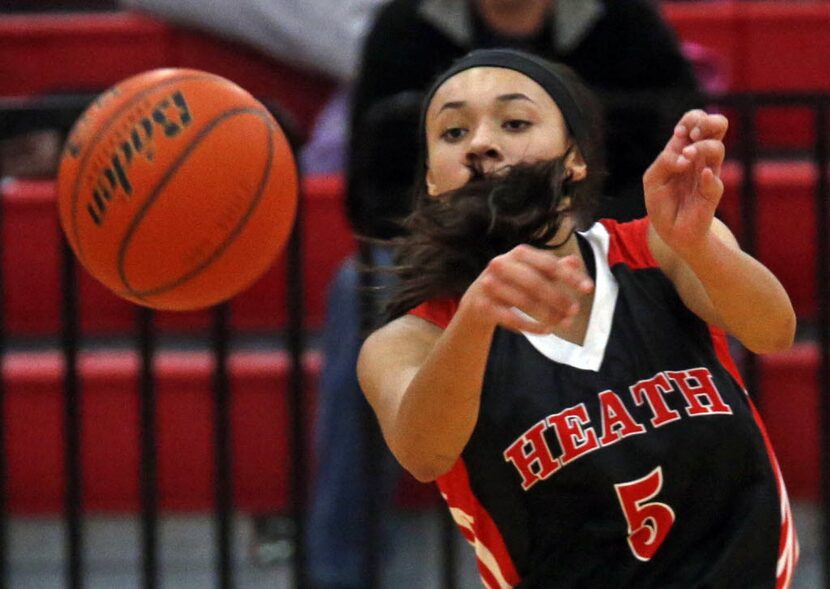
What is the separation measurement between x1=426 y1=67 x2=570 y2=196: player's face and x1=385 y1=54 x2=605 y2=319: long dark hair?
0.03 metres

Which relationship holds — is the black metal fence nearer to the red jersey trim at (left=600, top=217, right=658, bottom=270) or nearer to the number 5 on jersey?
the red jersey trim at (left=600, top=217, right=658, bottom=270)

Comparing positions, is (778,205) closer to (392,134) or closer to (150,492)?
(392,134)

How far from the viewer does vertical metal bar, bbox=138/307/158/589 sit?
3.69 m

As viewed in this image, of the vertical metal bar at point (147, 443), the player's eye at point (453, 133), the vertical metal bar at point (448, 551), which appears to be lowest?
the vertical metal bar at point (448, 551)

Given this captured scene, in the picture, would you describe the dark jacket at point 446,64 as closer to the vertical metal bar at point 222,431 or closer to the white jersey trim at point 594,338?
the vertical metal bar at point 222,431

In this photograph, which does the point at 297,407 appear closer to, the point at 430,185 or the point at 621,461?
the point at 430,185

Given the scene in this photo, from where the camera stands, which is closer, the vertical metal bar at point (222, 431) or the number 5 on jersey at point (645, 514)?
the number 5 on jersey at point (645, 514)

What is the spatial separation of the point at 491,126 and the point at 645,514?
1.92ft

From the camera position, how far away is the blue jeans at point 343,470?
12.3 feet

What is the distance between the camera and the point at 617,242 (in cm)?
226

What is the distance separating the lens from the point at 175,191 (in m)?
2.61

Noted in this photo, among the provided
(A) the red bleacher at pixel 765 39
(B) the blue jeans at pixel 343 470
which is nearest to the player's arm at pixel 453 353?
(B) the blue jeans at pixel 343 470

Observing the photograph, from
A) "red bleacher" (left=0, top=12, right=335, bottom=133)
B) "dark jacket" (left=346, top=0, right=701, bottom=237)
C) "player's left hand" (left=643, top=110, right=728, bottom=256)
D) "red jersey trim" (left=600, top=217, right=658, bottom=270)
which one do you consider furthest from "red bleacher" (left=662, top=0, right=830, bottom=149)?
"player's left hand" (left=643, top=110, right=728, bottom=256)

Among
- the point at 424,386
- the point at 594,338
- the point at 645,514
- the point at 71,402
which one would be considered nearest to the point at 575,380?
the point at 594,338
